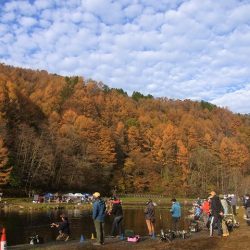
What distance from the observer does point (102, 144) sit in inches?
4434

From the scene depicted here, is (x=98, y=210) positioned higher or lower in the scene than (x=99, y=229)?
higher

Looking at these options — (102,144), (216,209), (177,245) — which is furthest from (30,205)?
(102,144)

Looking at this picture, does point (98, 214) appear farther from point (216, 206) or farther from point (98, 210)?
point (216, 206)

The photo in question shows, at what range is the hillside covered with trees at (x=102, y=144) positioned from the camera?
87.1 meters

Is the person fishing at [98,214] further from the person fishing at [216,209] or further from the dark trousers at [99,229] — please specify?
the person fishing at [216,209]

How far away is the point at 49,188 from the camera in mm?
91500

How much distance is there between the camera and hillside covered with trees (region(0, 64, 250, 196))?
87.1m

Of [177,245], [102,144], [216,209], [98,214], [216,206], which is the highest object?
[102,144]

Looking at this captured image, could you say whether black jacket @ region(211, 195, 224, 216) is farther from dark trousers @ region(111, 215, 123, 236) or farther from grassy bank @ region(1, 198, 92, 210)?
grassy bank @ region(1, 198, 92, 210)

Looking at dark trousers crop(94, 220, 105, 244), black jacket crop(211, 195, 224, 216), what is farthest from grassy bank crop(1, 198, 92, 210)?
black jacket crop(211, 195, 224, 216)

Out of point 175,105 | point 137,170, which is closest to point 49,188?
point 137,170

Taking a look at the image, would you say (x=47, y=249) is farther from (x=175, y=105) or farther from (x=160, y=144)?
(x=175, y=105)

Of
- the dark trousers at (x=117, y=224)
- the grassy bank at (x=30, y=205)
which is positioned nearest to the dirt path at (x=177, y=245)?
the dark trousers at (x=117, y=224)

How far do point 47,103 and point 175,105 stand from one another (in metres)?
72.0
